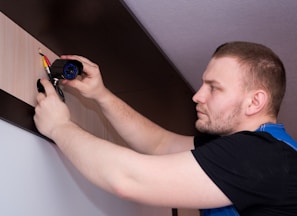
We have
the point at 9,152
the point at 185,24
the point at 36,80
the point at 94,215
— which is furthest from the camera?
the point at 185,24

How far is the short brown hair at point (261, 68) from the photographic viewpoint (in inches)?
48.9

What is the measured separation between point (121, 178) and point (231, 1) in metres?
0.69

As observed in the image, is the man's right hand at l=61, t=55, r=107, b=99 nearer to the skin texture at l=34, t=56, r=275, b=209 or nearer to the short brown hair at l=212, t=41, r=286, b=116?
the skin texture at l=34, t=56, r=275, b=209

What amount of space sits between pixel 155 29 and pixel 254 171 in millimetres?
681

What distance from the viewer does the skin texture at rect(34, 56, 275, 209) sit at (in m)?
0.99

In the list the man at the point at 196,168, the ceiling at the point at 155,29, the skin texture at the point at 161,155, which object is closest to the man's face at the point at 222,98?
the skin texture at the point at 161,155

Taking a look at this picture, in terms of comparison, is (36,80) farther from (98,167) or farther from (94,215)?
(94,215)

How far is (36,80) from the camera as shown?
112cm

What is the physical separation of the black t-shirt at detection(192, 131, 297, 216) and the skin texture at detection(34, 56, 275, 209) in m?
0.03

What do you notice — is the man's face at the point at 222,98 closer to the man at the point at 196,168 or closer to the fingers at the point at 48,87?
the man at the point at 196,168

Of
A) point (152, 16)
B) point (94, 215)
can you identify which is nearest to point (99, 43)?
point (152, 16)

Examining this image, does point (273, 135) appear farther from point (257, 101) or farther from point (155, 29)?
point (155, 29)

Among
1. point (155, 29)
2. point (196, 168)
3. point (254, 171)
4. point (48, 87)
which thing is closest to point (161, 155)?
point (196, 168)

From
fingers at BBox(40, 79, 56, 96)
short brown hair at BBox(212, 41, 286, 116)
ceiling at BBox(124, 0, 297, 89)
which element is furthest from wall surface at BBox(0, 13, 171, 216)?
short brown hair at BBox(212, 41, 286, 116)
